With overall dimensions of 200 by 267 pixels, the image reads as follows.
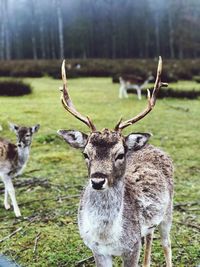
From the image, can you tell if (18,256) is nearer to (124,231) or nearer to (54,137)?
(124,231)

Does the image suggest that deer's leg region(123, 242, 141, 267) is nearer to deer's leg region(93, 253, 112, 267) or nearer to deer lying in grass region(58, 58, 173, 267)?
deer lying in grass region(58, 58, 173, 267)

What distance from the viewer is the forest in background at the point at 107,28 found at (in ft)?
171

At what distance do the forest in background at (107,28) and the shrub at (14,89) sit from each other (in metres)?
32.9

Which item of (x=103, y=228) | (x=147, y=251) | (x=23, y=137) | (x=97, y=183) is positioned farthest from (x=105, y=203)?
(x=23, y=137)

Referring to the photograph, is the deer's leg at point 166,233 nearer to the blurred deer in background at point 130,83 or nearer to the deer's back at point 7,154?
the deer's back at point 7,154

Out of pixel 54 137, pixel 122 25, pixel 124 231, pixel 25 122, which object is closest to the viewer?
pixel 124 231

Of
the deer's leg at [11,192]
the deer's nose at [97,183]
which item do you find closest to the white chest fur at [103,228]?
the deer's nose at [97,183]

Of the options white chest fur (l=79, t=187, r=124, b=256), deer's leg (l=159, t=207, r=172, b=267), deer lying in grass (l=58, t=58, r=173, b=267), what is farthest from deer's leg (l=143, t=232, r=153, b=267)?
white chest fur (l=79, t=187, r=124, b=256)

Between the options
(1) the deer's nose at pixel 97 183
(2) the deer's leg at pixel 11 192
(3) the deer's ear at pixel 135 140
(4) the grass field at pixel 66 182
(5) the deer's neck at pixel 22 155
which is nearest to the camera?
(1) the deer's nose at pixel 97 183

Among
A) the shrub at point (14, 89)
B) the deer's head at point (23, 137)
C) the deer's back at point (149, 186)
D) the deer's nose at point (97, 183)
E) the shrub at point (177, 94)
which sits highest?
the deer's nose at point (97, 183)

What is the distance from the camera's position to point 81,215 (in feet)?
13.4

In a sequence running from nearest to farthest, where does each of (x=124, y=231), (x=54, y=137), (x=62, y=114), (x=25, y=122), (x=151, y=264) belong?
(x=124, y=231)
(x=151, y=264)
(x=54, y=137)
(x=25, y=122)
(x=62, y=114)

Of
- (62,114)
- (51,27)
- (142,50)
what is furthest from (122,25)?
(62,114)

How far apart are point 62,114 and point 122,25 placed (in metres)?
42.1
